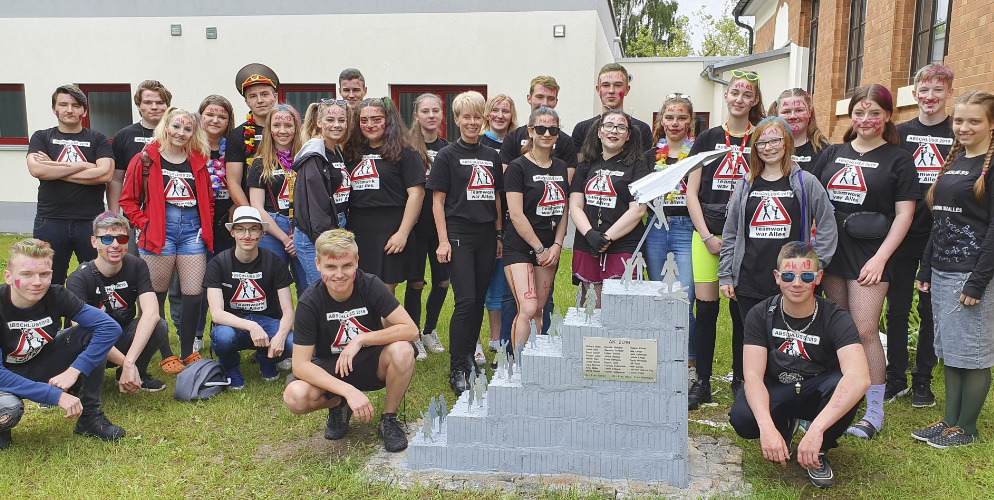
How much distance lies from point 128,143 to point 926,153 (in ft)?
18.4

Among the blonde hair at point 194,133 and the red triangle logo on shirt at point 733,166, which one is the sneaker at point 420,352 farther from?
the red triangle logo on shirt at point 733,166

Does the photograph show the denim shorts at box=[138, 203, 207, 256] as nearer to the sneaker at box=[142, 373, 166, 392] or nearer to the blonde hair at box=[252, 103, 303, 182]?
the blonde hair at box=[252, 103, 303, 182]

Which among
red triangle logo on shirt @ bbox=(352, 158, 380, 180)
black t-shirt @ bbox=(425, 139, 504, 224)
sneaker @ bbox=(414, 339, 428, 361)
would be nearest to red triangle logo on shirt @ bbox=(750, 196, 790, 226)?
black t-shirt @ bbox=(425, 139, 504, 224)

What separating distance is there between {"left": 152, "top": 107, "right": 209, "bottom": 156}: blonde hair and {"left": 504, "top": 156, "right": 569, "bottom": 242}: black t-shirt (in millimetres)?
2256

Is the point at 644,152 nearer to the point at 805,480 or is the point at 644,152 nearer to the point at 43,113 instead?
the point at 805,480

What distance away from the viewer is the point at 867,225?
415 cm

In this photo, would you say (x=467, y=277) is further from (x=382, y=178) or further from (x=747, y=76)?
(x=747, y=76)

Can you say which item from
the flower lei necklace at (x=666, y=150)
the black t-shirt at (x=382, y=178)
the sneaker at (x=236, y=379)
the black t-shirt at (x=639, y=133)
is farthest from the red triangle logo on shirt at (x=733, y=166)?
the sneaker at (x=236, y=379)

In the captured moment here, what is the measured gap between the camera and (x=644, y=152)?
4.82 meters

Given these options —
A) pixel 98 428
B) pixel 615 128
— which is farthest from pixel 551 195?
pixel 98 428

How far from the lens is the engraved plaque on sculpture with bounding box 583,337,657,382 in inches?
135

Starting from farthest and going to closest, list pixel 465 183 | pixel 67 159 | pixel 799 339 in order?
pixel 67 159, pixel 465 183, pixel 799 339

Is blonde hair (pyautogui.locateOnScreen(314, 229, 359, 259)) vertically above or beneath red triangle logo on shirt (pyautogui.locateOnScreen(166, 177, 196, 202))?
beneath

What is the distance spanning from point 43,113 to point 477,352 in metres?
10.6
